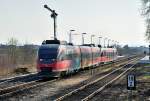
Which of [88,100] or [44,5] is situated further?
[44,5]

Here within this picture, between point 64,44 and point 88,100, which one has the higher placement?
point 64,44

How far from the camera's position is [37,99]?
21.9 meters

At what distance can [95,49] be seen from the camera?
6053 centimetres

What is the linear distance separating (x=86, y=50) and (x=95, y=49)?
9.00 metres

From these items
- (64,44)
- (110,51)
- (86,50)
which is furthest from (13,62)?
(110,51)

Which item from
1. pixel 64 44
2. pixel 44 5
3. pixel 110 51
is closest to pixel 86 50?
pixel 44 5

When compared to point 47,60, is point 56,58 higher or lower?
higher

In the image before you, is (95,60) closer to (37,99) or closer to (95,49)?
(95,49)

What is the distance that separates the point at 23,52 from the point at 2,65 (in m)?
16.7

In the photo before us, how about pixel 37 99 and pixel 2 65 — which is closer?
pixel 37 99

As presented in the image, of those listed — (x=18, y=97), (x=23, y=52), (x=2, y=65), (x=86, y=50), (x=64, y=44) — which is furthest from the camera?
(x=23, y=52)

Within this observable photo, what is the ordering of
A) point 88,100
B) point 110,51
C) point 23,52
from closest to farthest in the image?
point 88,100, point 23,52, point 110,51

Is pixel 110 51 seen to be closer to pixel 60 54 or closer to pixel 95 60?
pixel 95 60

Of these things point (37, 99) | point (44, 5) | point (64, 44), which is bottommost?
point (37, 99)
